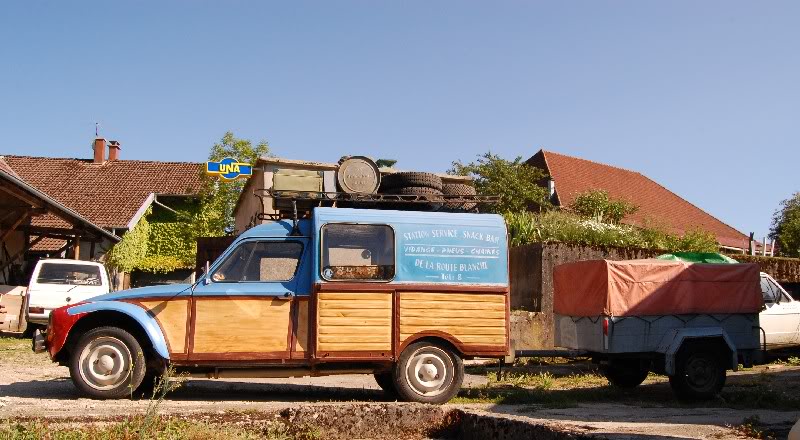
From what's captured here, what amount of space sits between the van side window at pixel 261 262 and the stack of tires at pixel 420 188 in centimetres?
170

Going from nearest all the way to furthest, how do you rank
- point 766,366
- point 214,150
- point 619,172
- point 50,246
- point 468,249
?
point 468,249 < point 766,366 < point 50,246 < point 214,150 < point 619,172

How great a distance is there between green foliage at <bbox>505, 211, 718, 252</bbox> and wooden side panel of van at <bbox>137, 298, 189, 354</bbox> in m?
11.3

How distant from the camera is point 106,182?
124ft

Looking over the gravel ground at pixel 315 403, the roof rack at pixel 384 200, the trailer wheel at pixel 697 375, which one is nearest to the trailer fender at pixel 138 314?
the gravel ground at pixel 315 403

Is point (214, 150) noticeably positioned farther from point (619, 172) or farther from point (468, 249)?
point (468, 249)

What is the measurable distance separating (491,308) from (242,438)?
3945mm

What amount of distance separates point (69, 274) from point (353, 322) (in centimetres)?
1235

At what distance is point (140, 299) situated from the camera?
8562 millimetres

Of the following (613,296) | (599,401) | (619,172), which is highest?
(619,172)

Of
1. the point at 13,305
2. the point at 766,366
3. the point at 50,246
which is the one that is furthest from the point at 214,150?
the point at 766,366

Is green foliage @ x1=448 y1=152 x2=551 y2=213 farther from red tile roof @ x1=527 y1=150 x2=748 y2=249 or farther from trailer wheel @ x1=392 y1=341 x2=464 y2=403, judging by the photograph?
trailer wheel @ x1=392 y1=341 x2=464 y2=403

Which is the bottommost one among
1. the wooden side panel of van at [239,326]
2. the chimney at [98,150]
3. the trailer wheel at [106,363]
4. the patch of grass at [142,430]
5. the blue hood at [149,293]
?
the patch of grass at [142,430]

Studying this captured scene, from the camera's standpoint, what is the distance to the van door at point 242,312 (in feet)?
28.0

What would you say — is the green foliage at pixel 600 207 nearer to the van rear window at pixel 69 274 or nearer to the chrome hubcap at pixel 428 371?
the van rear window at pixel 69 274
